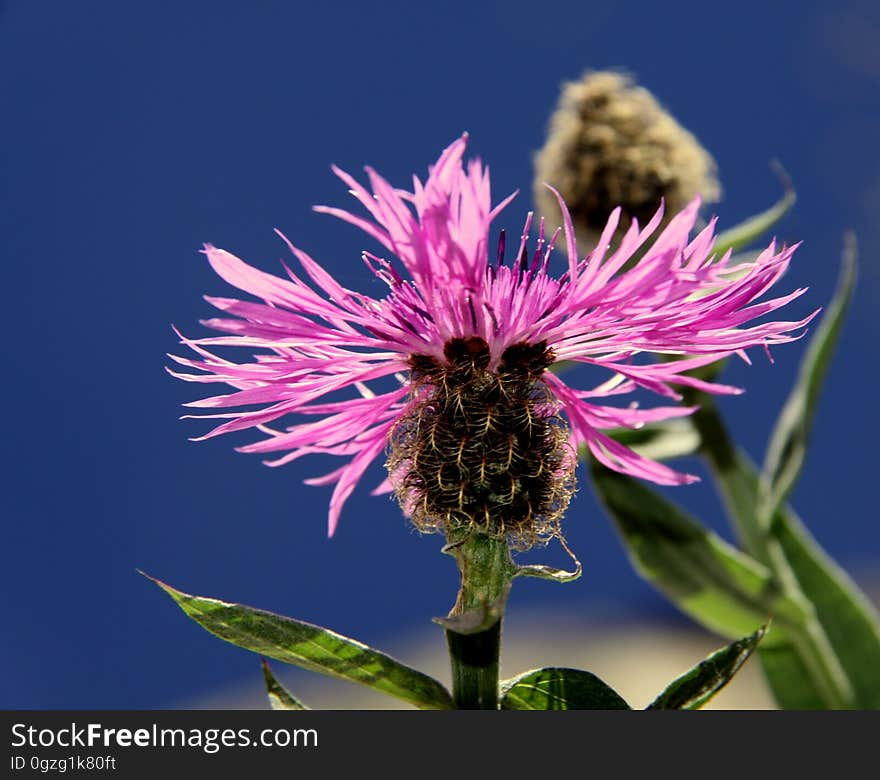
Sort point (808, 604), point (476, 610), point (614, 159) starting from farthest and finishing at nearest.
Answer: point (614, 159), point (808, 604), point (476, 610)

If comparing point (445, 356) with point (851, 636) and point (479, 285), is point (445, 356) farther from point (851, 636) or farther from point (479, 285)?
point (851, 636)

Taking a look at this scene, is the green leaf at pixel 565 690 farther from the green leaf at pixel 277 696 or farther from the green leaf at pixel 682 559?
the green leaf at pixel 682 559

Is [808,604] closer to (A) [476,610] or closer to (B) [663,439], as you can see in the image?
(B) [663,439]

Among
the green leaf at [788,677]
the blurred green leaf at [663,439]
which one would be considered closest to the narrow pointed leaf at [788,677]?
the green leaf at [788,677]

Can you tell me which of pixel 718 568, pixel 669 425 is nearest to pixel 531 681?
pixel 718 568

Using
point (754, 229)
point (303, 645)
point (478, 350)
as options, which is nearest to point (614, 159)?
point (754, 229)

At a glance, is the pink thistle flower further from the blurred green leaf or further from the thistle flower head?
the thistle flower head
